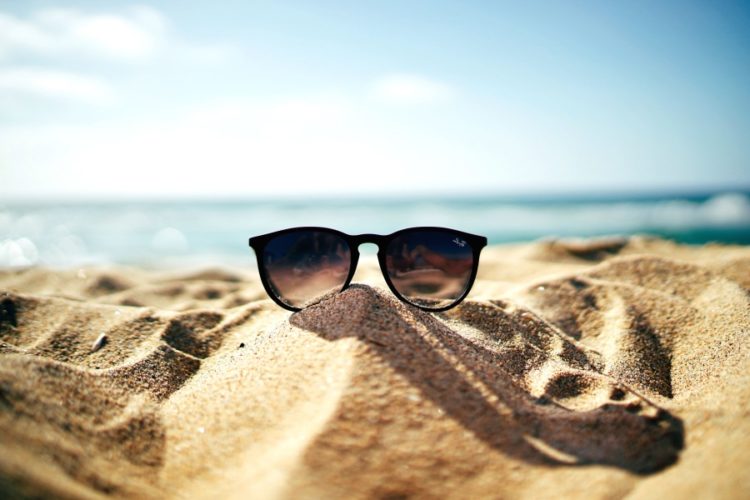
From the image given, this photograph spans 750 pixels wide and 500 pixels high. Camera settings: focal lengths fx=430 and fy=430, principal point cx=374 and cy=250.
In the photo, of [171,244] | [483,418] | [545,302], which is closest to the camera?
[483,418]

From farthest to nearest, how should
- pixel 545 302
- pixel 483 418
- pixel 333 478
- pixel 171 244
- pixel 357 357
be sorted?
pixel 171 244
pixel 545 302
pixel 357 357
pixel 483 418
pixel 333 478

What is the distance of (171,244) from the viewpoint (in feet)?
39.5

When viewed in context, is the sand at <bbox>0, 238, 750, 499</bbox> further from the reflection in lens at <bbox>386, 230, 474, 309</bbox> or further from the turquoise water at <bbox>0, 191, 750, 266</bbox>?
the turquoise water at <bbox>0, 191, 750, 266</bbox>

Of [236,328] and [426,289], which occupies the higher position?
[426,289]

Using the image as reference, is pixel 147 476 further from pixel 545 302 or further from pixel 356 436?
pixel 545 302

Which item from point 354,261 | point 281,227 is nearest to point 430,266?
point 354,261

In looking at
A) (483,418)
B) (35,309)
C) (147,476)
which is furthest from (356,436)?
(35,309)

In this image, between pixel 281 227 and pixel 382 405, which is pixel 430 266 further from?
pixel 281 227

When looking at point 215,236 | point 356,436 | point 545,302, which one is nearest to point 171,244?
point 215,236

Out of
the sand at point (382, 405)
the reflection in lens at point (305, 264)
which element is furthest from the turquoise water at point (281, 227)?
the sand at point (382, 405)

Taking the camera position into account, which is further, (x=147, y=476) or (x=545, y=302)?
(x=545, y=302)

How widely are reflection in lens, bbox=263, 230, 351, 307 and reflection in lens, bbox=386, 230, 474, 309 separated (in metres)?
0.26

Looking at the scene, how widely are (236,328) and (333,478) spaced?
1611 mm

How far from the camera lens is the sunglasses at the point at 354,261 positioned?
7.06 ft
